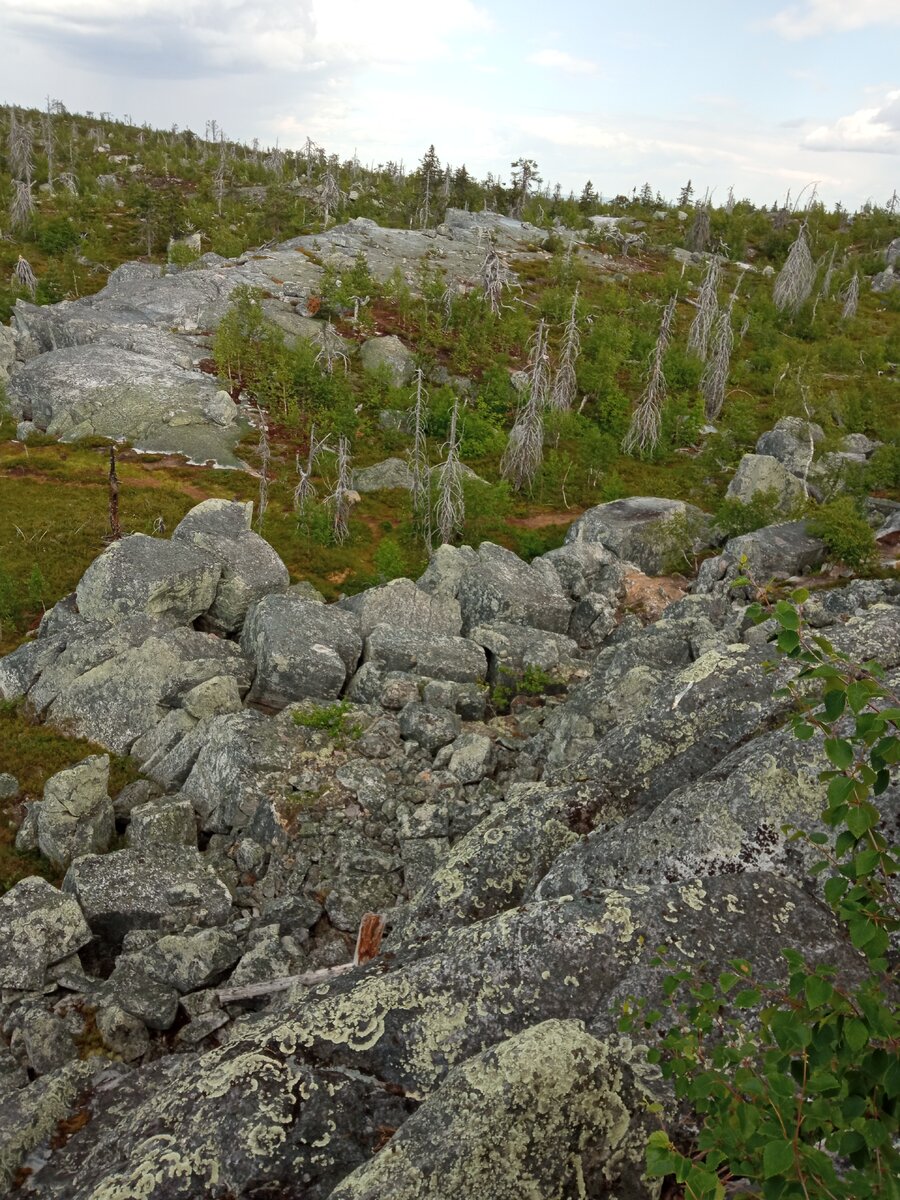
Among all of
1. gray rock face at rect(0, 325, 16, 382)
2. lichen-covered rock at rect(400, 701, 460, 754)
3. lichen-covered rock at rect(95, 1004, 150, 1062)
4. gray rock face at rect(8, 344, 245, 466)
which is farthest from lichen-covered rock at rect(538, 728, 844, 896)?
gray rock face at rect(0, 325, 16, 382)

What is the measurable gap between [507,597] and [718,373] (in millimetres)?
41920

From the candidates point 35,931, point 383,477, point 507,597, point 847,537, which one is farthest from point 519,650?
point 383,477

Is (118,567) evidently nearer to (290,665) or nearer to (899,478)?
(290,665)

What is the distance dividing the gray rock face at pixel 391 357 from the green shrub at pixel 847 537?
3734 centimetres

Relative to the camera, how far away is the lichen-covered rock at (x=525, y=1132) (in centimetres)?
584

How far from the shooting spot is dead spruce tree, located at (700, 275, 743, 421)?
61719 mm

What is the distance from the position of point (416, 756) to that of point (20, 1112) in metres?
11.1

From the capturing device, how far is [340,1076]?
7207mm

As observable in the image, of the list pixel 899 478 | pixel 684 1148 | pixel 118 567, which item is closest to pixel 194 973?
pixel 684 1148

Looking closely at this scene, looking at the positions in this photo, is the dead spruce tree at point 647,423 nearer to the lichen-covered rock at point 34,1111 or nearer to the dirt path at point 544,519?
the dirt path at point 544,519

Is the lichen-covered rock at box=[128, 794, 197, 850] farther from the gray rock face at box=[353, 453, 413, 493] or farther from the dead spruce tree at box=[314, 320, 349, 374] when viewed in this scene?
the dead spruce tree at box=[314, 320, 349, 374]

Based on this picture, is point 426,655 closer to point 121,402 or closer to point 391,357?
point 121,402

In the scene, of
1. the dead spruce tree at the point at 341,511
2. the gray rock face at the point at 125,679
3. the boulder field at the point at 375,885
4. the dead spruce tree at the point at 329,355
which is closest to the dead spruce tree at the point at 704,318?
the dead spruce tree at the point at 329,355

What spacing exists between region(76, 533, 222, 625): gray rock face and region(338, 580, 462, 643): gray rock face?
529 centimetres
